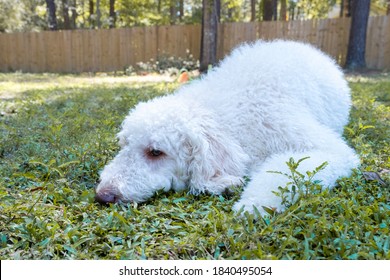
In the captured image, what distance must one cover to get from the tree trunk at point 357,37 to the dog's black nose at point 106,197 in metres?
12.5

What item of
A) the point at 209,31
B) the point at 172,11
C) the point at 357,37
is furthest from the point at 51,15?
the point at 357,37

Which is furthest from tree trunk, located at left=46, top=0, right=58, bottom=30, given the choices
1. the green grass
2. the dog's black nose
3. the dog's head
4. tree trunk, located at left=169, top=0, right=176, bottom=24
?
the dog's black nose

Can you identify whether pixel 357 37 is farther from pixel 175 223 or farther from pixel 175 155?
pixel 175 223

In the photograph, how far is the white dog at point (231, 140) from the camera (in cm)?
243

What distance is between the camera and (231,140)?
2676 millimetres

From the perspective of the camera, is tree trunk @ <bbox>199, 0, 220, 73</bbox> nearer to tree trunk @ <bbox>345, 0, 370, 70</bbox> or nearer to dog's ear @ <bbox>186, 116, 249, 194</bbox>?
tree trunk @ <bbox>345, 0, 370, 70</bbox>

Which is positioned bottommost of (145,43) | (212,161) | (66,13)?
(212,161)

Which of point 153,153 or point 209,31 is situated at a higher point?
point 209,31

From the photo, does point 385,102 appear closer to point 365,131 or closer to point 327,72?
point 365,131

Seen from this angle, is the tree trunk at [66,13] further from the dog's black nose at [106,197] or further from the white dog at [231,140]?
the dog's black nose at [106,197]

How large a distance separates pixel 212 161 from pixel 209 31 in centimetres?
1092

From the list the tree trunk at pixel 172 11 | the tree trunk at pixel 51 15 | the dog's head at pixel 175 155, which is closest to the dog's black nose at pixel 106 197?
the dog's head at pixel 175 155

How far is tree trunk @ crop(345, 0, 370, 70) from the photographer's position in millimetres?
12937

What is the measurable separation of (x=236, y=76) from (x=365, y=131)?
5.49 feet
